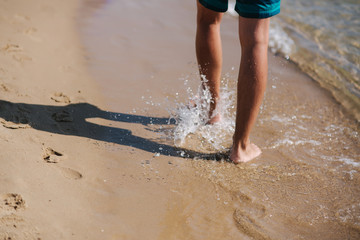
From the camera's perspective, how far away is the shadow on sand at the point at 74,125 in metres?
2.15

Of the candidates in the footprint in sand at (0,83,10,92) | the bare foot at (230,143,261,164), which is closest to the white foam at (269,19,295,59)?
the bare foot at (230,143,261,164)

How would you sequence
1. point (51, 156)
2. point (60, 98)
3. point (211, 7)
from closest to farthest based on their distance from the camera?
point (51, 156), point (211, 7), point (60, 98)

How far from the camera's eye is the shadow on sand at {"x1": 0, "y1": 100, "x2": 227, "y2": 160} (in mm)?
2146

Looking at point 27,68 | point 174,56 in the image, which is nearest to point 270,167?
point 174,56

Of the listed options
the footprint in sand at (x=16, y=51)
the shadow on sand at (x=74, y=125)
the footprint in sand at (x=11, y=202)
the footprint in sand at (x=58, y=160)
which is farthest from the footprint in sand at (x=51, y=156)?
the footprint in sand at (x=16, y=51)

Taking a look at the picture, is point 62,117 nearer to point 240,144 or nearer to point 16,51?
point 16,51

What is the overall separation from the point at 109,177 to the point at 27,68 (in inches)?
48.3

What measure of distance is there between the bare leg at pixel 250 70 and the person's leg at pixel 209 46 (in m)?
0.32

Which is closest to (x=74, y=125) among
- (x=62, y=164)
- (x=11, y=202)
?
(x=62, y=164)

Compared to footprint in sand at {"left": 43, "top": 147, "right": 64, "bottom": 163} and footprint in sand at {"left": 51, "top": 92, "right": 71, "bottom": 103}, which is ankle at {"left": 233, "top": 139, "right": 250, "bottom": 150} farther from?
footprint in sand at {"left": 51, "top": 92, "right": 71, "bottom": 103}

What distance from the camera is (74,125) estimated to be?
2.26 m

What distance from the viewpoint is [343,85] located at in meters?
3.29

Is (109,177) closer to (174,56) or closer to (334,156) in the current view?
(334,156)

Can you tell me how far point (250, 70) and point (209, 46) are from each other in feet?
1.30
